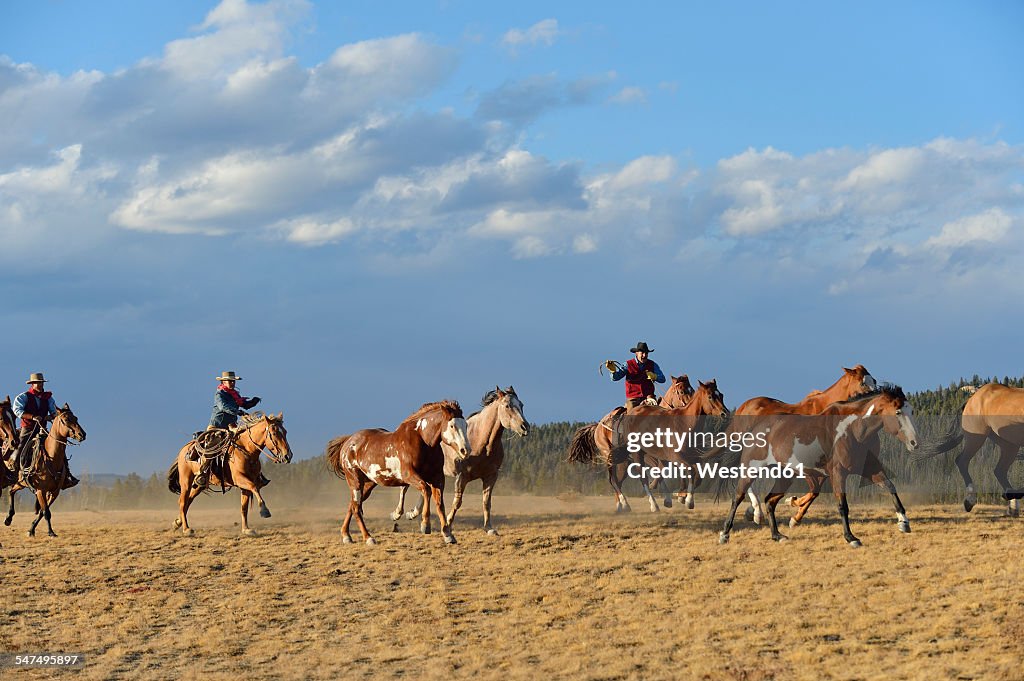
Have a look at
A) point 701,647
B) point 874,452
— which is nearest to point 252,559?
point 701,647

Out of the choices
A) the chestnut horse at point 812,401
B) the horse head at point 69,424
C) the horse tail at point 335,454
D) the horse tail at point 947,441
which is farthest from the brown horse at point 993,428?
the horse head at point 69,424

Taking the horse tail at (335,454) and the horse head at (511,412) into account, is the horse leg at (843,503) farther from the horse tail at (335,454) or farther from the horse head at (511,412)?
the horse tail at (335,454)

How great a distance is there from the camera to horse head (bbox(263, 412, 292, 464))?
2131 cm

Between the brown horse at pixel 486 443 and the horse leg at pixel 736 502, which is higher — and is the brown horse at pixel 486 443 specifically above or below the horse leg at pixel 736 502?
above

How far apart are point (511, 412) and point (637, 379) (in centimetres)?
573

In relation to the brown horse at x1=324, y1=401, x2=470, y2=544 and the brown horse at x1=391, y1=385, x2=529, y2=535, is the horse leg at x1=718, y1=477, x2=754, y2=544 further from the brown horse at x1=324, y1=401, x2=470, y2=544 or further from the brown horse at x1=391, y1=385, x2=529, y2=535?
the brown horse at x1=324, y1=401, x2=470, y2=544

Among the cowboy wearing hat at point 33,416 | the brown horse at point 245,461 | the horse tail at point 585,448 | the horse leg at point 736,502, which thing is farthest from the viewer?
the horse tail at point 585,448

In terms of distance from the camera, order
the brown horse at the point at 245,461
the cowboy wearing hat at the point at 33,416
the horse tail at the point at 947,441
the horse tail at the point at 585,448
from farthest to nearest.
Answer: the horse tail at the point at 585,448, the cowboy wearing hat at the point at 33,416, the horse tail at the point at 947,441, the brown horse at the point at 245,461

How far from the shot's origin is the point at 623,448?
79.5ft

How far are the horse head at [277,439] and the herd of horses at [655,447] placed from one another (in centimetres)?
2

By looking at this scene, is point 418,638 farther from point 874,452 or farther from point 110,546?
point 110,546

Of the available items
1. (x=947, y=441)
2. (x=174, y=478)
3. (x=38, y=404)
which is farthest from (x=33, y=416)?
(x=947, y=441)

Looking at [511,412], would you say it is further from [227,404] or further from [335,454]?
[227,404]

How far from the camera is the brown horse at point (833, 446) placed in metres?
17.9
